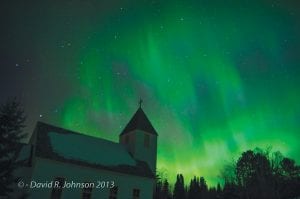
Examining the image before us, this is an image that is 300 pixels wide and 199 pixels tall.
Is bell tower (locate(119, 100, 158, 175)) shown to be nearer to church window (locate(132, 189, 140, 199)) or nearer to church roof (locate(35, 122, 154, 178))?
church roof (locate(35, 122, 154, 178))

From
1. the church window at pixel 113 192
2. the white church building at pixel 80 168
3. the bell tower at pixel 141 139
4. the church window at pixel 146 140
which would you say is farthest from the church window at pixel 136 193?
the church window at pixel 146 140

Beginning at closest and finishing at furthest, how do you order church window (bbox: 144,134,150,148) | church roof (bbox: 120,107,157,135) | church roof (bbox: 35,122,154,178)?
church roof (bbox: 35,122,154,178) → church window (bbox: 144,134,150,148) → church roof (bbox: 120,107,157,135)

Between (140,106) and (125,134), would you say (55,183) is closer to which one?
(125,134)

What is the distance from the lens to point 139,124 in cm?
4212

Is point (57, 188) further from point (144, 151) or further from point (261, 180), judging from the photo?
point (261, 180)

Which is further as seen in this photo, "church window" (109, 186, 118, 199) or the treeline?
the treeline

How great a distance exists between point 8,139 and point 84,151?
42.2 feet

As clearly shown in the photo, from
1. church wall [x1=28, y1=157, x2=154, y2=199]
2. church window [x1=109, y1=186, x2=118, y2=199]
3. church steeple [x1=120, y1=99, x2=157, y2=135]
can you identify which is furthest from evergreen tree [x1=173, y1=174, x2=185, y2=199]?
church window [x1=109, y1=186, x2=118, y2=199]

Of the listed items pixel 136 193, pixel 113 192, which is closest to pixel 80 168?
pixel 113 192

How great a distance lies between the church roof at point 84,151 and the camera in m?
28.6

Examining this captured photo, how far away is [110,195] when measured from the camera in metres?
30.8

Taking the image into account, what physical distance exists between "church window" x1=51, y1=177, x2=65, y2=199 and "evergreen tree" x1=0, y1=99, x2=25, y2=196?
7.27m

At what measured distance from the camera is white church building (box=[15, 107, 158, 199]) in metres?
26.7

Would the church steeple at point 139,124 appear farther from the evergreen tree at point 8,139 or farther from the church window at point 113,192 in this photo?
the evergreen tree at point 8,139
